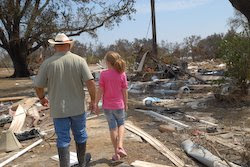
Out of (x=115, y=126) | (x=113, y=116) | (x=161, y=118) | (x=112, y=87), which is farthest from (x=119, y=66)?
(x=161, y=118)

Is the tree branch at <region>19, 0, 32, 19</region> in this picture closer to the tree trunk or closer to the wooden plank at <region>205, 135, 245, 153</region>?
the tree trunk

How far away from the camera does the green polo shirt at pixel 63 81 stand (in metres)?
5.03

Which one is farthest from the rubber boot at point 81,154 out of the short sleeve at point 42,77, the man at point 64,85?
the short sleeve at point 42,77

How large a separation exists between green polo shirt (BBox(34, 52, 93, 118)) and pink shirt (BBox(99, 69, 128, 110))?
0.60 meters

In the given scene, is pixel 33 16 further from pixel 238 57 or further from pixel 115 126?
pixel 115 126

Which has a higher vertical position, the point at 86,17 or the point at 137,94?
the point at 86,17

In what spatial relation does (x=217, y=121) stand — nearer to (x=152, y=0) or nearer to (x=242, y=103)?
(x=242, y=103)

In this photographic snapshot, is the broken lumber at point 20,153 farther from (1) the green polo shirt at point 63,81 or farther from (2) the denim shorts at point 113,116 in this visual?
(2) the denim shorts at point 113,116

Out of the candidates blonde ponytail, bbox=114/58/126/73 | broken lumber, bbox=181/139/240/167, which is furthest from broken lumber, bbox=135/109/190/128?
blonde ponytail, bbox=114/58/126/73

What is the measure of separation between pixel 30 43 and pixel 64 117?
2434 cm

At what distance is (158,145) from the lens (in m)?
6.52

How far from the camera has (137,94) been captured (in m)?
14.6

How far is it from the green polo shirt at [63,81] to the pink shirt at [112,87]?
595mm

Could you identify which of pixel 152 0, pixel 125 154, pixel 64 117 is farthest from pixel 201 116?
pixel 152 0
